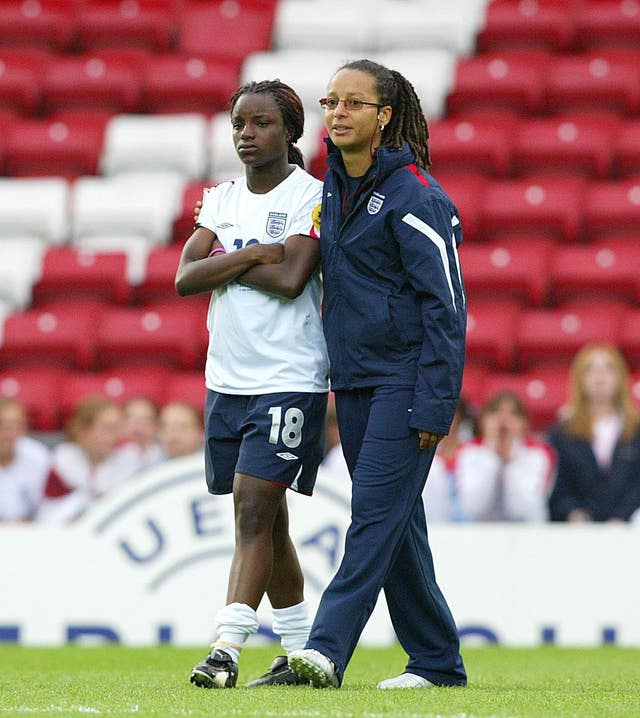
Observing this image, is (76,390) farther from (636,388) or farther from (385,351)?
(385,351)

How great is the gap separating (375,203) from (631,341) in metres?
5.11

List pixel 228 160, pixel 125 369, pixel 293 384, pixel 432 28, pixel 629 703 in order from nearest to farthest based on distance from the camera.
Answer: pixel 629 703 < pixel 293 384 < pixel 125 369 < pixel 228 160 < pixel 432 28

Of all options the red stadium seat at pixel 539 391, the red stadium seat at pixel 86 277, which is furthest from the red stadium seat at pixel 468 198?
the red stadium seat at pixel 86 277

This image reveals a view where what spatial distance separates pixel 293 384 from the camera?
167 inches

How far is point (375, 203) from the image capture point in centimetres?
415

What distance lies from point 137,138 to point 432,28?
8.20 feet

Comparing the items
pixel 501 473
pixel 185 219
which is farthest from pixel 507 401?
pixel 185 219

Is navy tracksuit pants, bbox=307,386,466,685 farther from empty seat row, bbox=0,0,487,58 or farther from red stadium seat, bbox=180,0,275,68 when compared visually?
red stadium seat, bbox=180,0,275,68

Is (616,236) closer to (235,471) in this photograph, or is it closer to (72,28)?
(72,28)

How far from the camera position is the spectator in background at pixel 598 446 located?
23.0ft

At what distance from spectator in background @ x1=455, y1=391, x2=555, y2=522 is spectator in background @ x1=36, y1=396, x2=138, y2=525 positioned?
1.82 metres

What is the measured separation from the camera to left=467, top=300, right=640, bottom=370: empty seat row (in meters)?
9.00

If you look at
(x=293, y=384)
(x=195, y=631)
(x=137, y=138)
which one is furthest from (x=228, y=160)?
(x=293, y=384)

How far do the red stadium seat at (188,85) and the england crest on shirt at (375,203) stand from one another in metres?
7.28
